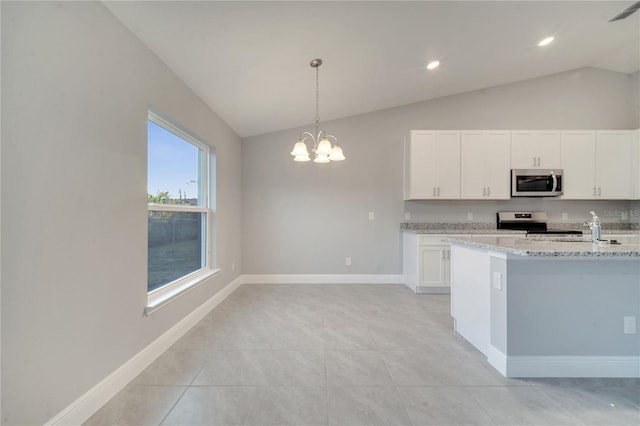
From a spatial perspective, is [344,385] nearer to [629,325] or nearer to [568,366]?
[568,366]

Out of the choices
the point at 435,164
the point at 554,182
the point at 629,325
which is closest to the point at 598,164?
the point at 554,182

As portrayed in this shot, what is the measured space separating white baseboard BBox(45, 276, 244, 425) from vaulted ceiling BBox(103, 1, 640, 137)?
2.30 metres

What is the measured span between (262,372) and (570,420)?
6.09ft

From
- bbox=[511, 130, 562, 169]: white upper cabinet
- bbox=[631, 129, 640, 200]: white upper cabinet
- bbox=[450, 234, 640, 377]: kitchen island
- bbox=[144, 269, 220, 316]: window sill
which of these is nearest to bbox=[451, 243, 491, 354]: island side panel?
bbox=[450, 234, 640, 377]: kitchen island

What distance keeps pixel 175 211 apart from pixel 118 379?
1.43 m

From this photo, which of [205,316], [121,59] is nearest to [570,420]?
[205,316]

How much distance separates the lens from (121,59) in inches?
64.3

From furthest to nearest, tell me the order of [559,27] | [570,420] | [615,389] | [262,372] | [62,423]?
[559,27] → [262,372] → [615,389] → [570,420] → [62,423]

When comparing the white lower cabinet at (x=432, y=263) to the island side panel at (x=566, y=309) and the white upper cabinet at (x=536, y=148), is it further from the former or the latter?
the island side panel at (x=566, y=309)

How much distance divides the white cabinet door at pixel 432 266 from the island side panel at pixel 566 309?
183 cm

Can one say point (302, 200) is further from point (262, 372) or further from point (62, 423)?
point (62, 423)

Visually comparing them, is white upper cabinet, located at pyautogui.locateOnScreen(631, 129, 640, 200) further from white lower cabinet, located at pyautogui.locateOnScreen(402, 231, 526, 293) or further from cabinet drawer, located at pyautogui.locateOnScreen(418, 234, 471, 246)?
cabinet drawer, located at pyautogui.locateOnScreen(418, 234, 471, 246)

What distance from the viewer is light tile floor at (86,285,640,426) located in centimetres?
140

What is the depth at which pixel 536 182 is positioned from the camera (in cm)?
370
